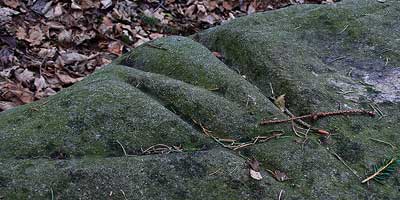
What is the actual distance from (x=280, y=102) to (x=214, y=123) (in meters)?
0.42

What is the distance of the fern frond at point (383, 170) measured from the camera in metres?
1.93

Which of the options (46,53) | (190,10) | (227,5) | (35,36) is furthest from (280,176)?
(227,5)

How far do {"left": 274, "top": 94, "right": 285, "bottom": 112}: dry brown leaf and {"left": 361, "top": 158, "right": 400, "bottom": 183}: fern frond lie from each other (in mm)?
526

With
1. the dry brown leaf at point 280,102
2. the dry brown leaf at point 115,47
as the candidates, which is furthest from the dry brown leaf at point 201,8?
the dry brown leaf at point 280,102

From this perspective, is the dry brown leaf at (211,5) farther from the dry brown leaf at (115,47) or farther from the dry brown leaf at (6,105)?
the dry brown leaf at (6,105)

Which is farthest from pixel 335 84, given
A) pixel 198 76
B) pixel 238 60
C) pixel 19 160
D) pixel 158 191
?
pixel 19 160

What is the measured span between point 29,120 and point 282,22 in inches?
70.6

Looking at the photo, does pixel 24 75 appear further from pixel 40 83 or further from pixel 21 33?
pixel 21 33

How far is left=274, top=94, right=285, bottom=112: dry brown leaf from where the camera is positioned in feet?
7.63

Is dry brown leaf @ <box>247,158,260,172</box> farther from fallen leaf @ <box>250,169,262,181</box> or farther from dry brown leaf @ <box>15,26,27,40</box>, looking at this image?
dry brown leaf @ <box>15,26,27,40</box>

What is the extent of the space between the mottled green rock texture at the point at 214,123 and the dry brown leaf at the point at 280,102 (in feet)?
0.11

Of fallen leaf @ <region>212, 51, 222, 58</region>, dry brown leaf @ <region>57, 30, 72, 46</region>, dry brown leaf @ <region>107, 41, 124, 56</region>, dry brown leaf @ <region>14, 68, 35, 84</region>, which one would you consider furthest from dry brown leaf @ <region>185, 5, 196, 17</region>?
fallen leaf @ <region>212, 51, 222, 58</region>

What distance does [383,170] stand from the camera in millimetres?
1969

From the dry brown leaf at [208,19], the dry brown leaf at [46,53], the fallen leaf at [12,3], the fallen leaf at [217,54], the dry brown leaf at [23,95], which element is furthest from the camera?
the dry brown leaf at [208,19]
